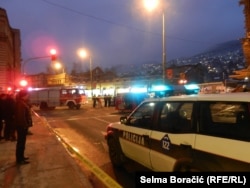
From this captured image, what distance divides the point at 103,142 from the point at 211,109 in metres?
8.26

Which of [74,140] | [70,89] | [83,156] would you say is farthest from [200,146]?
[70,89]

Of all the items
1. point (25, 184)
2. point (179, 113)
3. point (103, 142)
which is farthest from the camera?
point (103, 142)

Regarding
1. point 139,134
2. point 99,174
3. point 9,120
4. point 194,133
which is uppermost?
point 194,133

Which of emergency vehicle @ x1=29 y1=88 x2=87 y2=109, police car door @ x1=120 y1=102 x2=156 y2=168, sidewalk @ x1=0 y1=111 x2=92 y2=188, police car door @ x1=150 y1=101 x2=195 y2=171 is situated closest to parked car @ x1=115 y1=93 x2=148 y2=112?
emergency vehicle @ x1=29 y1=88 x2=87 y2=109

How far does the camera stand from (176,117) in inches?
232

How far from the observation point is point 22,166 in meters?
8.55

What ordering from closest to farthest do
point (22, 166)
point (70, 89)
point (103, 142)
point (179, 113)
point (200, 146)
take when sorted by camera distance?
1. point (200, 146)
2. point (179, 113)
3. point (22, 166)
4. point (103, 142)
5. point (70, 89)

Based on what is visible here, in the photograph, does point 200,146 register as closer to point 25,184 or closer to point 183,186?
point 183,186

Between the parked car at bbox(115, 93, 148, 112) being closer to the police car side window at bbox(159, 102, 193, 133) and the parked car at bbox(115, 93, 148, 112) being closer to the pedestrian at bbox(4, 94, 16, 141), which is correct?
the pedestrian at bbox(4, 94, 16, 141)

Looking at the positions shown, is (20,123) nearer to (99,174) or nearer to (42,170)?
(42,170)

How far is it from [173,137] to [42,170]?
3.61 meters

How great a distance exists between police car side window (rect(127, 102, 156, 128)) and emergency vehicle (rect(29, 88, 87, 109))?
34180mm

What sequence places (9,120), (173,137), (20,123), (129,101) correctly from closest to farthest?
(173,137) → (20,123) → (9,120) → (129,101)

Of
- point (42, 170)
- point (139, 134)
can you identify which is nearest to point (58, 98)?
point (42, 170)
